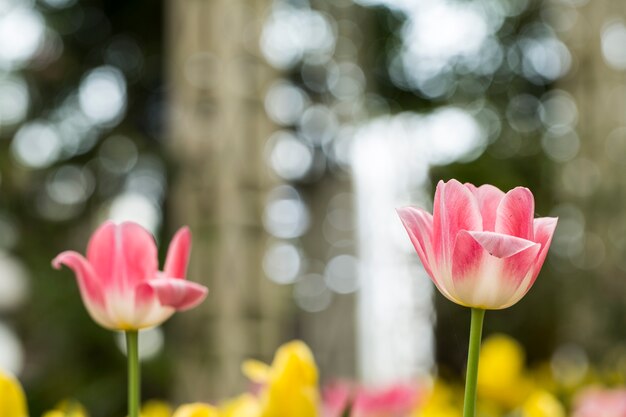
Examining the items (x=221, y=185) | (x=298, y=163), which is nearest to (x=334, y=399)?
(x=221, y=185)

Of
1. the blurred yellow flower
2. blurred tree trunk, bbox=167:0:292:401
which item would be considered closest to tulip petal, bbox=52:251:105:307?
the blurred yellow flower

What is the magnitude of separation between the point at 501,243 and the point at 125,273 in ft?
0.51

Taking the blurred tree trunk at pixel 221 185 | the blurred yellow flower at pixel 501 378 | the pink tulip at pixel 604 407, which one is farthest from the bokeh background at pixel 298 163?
the pink tulip at pixel 604 407

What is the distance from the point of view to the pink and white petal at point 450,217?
12.1 inches

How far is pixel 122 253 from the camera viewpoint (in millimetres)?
372

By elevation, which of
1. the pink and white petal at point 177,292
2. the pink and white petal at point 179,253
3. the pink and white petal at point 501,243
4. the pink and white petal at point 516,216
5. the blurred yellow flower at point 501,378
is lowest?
the blurred yellow flower at point 501,378

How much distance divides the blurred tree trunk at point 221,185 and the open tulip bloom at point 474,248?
2.20 m

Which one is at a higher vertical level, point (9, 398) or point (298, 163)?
point (9, 398)

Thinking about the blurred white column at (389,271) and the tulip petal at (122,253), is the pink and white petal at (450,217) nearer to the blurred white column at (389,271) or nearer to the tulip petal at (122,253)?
the tulip petal at (122,253)

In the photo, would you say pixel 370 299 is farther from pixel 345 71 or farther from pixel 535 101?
pixel 535 101

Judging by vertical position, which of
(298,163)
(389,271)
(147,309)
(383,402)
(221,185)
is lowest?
(389,271)

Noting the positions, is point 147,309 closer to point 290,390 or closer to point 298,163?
point 290,390

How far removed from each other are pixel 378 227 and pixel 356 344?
1.92 ft

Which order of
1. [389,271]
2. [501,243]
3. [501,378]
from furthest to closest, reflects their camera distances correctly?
1. [389,271]
2. [501,378]
3. [501,243]
